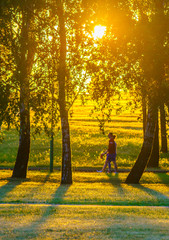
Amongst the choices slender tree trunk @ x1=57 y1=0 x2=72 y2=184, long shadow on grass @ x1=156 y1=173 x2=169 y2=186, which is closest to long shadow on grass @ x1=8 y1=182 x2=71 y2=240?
slender tree trunk @ x1=57 y1=0 x2=72 y2=184

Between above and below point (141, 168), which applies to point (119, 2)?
above

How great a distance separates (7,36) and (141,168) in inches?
336

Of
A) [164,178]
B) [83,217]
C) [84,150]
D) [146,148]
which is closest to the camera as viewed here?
[83,217]

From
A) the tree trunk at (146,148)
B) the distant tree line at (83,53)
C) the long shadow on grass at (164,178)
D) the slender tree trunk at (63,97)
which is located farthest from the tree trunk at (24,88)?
the long shadow on grass at (164,178)

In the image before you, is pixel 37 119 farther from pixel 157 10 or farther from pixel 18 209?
pixel 18 209

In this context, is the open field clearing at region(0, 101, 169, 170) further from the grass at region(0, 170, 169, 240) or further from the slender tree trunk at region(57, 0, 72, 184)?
the grass at region(0, 170, 169, 240)

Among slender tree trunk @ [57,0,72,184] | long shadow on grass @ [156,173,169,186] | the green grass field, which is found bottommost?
long shadow on grass @ [156,173,169,186]

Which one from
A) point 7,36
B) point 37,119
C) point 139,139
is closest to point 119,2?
point 7,36

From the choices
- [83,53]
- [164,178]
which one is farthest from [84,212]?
[164,178]

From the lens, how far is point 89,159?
37125 millimetres

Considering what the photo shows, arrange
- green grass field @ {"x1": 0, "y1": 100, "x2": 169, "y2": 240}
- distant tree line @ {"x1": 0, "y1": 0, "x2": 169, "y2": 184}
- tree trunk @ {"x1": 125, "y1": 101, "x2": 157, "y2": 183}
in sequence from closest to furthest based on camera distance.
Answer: green grass field @ {"x1": 0, "y1": 100, "x2": 169, "y2": 240} < distant tree line @ {"x1": 0, "y1": 0, "x2": 169, "y2": 184} < tree trunk @ {"x1": 125, "y1": 101, "x2": 157, "y2": 183}

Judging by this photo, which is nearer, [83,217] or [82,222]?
[82,222]

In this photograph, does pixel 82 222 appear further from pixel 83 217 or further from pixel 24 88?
pixel 24 88

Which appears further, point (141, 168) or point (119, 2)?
point (141, 168)
